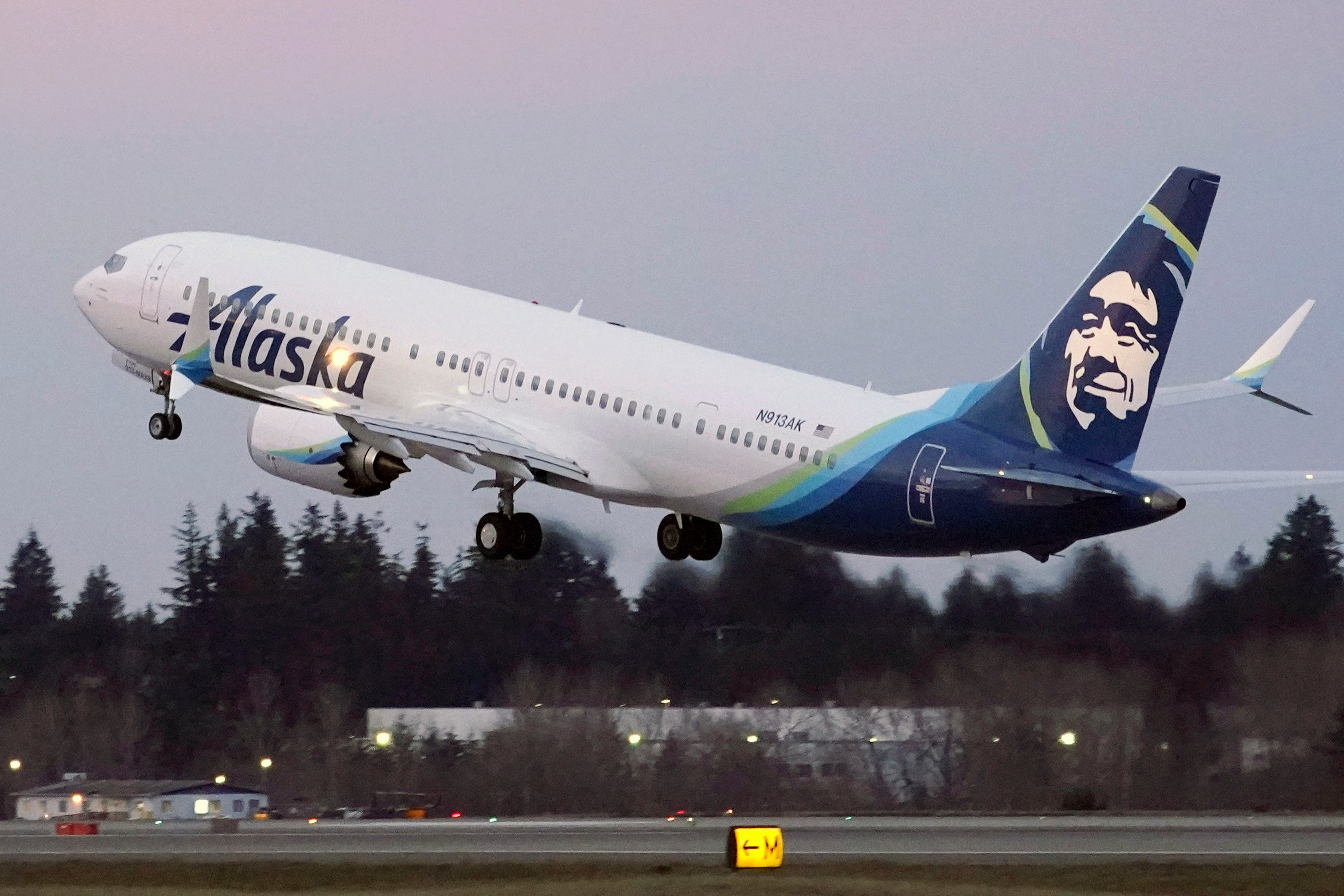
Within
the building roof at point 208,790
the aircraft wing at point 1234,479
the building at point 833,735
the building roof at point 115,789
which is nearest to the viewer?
the aircraft wing at point 1234,479

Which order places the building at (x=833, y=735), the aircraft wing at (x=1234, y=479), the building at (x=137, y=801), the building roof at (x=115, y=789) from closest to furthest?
the aircraft wing at (x=1234, y=479) → the building at (x=833, y=735) → the building at (x=137, y=801) → the building roof at (x=115, y=789)

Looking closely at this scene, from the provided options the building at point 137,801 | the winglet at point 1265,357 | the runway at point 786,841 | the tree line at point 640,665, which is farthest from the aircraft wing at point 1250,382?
the building at point 137,801

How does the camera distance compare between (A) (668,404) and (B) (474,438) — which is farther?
(B) (474,438)

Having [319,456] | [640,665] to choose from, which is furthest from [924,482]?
[640,665]

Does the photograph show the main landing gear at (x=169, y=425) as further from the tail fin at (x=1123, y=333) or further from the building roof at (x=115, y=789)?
the building roof at (x=115, y=789)

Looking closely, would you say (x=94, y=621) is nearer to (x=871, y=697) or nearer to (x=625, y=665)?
(x=625, y=665)

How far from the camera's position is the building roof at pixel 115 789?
101m

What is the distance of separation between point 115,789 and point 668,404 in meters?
49.2

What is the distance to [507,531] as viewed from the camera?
63750 millimetres

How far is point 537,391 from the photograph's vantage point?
205ft

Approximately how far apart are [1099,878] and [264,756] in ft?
161

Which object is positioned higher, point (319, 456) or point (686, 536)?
point (319, 456)

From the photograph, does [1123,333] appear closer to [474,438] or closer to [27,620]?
[474,438]

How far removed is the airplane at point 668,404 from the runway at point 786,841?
8.03 metres
